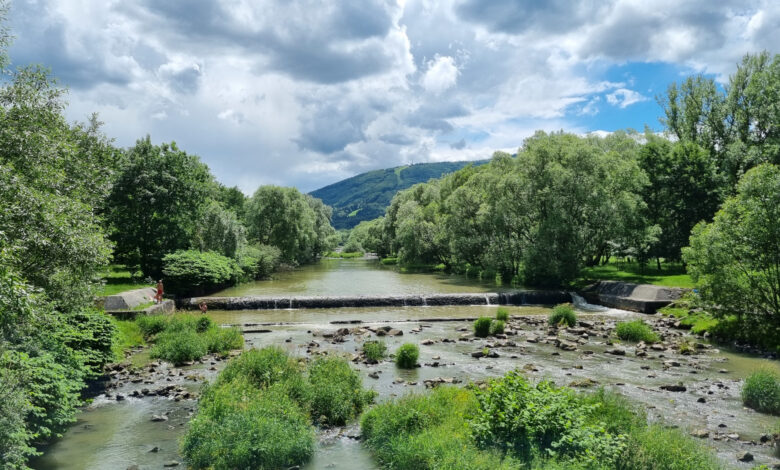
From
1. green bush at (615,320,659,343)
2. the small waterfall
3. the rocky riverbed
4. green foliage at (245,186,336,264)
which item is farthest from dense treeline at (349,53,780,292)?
green foliage at (245,186,336,264)

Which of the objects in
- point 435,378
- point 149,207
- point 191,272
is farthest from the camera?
point 149,207

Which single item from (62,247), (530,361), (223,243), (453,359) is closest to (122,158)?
(223,243)

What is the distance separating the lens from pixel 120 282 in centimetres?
3969

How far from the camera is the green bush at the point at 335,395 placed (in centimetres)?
1334

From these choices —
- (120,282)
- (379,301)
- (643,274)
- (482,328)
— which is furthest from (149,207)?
(643,274)

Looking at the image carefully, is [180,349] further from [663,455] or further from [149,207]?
[149,207]

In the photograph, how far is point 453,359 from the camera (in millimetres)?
20844

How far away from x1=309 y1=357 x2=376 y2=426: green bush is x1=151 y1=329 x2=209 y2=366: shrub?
750cm

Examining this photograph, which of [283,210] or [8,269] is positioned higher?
[283,210]

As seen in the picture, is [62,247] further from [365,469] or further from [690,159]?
[690,159]

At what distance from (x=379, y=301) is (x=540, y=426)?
29.7 metres

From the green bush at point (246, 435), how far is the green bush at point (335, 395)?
1.29 m

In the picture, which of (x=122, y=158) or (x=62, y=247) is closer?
(x=62, y=247)

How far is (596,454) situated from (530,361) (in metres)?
11.5
